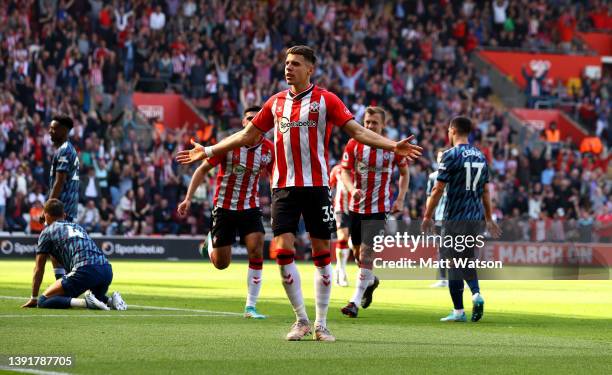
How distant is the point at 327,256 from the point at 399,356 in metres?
1.68

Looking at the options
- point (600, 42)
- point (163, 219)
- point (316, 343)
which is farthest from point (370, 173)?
point (600, 42)

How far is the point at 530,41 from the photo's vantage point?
157ft

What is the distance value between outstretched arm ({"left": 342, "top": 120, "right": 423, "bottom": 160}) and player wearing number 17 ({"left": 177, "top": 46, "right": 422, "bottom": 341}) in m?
0.03

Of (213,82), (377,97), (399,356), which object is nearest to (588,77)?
(377,97)

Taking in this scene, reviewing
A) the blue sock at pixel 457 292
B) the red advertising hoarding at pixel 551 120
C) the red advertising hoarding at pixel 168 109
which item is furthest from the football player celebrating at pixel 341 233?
the red advertising hoarding at pixel 551 120

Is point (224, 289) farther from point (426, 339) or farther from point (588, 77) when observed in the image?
point (588, 77)

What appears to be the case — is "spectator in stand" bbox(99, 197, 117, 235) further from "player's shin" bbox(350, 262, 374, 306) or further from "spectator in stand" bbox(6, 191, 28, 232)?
"player's shin" bbox(350, 262, 374, 306)

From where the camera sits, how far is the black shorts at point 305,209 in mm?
11062

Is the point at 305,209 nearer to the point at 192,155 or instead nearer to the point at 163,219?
the point at 192,155

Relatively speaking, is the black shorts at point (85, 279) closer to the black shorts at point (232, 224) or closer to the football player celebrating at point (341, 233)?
the black shorts at point (232, 224)

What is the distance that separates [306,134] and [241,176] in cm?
338

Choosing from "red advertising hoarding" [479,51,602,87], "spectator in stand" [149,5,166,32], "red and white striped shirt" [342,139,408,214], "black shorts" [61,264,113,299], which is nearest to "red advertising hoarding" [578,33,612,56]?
"red advertising hoarding" [479,51,602,87]

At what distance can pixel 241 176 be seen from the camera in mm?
14281

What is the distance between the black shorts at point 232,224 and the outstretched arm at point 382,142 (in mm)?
3437
